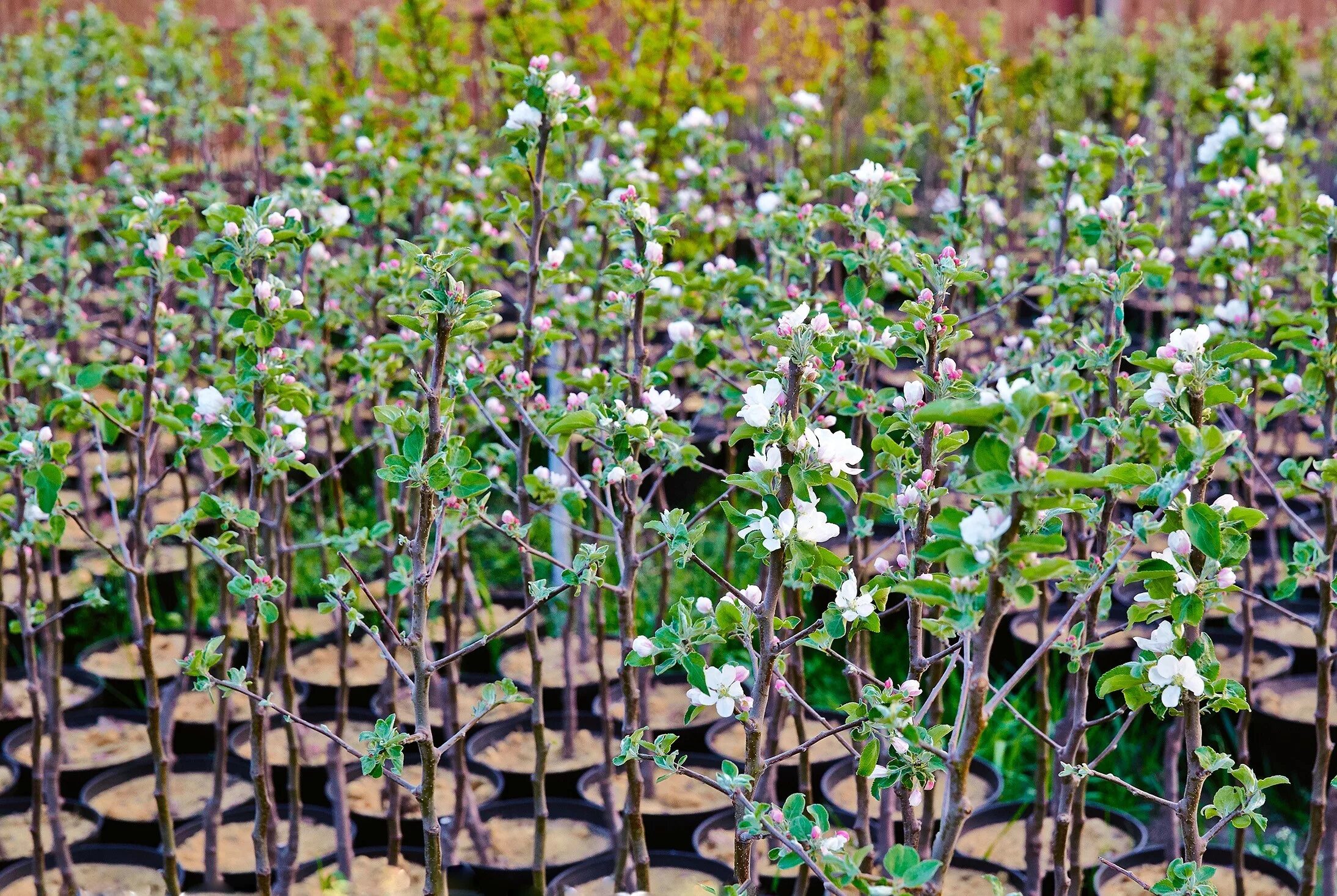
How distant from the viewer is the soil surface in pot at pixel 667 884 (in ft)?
10.2

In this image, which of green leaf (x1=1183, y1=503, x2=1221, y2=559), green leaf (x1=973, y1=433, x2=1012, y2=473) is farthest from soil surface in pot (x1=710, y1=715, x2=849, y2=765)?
green leaf (x1=973, y1=433, x2=1012, y2=473)

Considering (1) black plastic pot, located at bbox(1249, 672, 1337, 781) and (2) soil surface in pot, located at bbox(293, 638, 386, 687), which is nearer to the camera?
(1) black plastic pot, located at bbox(1249, 672, 1337, 781)

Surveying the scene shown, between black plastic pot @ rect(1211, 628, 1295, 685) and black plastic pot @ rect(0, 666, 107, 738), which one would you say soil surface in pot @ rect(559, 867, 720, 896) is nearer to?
black plastic pot @ rect(0, 666, 107, 738)

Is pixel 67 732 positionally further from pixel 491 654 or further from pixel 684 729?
pixel 684 729

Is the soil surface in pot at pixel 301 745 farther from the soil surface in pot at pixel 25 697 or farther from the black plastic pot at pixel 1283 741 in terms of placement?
the black plastic pot at pixel 1283 741

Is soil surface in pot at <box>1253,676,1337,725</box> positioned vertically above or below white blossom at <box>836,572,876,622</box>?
below

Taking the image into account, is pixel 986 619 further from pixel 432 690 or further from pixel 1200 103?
pixel 1200 103

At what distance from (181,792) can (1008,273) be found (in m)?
2.54

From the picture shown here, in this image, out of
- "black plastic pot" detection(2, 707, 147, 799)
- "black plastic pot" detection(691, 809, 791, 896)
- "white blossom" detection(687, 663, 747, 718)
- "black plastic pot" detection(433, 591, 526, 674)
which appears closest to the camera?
"white blossom" detection(687, 663, 747, 718)

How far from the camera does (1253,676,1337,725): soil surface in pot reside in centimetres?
367

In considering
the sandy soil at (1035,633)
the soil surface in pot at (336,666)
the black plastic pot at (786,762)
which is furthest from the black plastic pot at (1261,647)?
the soil surface in pot at (336,666)

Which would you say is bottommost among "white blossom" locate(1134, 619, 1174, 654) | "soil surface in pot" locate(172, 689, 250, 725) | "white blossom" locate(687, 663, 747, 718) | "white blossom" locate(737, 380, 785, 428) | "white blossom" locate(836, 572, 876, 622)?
"soil surface in pot" locate(172, 689, 250, 725)

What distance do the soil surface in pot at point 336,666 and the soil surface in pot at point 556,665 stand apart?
37 cm

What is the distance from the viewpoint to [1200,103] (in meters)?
8.43
